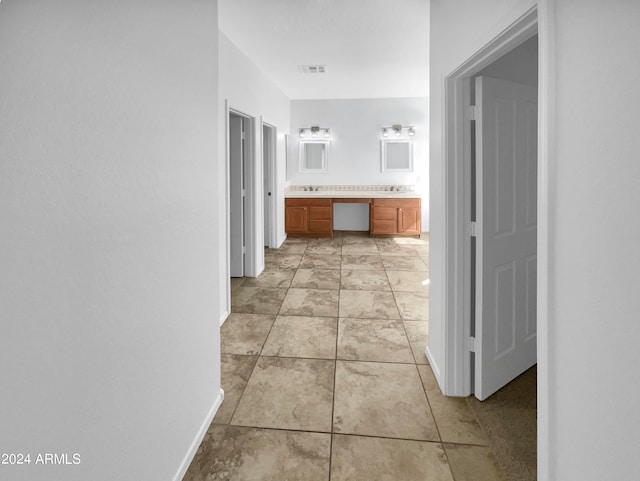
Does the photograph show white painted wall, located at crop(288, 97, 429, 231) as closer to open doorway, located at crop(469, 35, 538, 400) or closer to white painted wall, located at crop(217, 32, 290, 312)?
white painted wall, located at crop(217, 32, 290, 312)

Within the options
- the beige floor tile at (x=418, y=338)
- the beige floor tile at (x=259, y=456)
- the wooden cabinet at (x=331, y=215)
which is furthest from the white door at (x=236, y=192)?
the beige floor tile at (x=259, y=456)

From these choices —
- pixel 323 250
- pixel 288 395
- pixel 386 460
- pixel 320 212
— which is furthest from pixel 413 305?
pixel 320 212

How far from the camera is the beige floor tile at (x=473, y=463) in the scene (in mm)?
1583

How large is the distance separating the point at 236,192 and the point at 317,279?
1430mm

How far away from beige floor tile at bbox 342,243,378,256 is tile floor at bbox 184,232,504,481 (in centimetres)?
182

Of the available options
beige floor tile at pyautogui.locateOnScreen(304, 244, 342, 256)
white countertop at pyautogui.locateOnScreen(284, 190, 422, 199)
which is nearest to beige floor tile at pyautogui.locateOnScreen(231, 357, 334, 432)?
beige floor tile at pyautogui.locateOnScreen(304, 244, 342, 256)

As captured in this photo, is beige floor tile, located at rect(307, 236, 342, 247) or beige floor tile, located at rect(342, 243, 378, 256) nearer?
beige floor tile, located at rect(342, 243, 378, 256)

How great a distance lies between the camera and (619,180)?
0.82 metres

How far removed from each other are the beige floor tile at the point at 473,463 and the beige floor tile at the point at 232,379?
1.13 metres

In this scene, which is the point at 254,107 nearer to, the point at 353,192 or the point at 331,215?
the point at 331,215

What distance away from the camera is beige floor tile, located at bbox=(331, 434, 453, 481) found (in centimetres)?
159

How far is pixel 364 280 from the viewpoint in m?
4.46

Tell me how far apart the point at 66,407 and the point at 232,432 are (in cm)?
112

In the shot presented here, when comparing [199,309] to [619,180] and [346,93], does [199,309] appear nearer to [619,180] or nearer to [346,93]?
[619,180]
